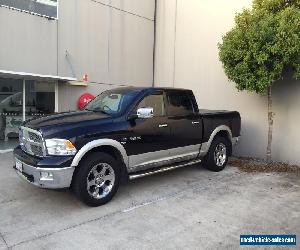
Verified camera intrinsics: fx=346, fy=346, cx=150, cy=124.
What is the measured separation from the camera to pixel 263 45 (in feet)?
25.2

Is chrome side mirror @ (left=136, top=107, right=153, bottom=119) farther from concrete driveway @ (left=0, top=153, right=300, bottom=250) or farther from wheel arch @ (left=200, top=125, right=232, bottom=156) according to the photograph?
wheel arch @ (left=200, top=125, right=232, bottom=156)

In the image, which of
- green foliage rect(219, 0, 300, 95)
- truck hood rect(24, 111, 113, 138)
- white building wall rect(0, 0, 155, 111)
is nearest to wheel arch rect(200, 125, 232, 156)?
green foliage rect(219, 0, 300, 95)

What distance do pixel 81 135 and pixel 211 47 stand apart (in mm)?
6826

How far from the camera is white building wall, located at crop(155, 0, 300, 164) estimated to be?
9.24 metres

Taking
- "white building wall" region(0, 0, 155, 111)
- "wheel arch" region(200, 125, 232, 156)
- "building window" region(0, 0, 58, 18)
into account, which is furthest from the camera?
"white building wall" region(0, 0, 155, 111)

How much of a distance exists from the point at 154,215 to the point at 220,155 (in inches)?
132

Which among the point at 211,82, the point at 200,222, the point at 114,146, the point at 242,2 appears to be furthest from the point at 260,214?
the point at 242,2

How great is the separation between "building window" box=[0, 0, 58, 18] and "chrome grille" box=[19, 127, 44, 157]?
4.62 m

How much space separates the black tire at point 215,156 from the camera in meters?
7.81

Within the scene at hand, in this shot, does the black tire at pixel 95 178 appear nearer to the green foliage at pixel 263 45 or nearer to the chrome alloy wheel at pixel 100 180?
the chrome alloy wheel at pixel 100 180

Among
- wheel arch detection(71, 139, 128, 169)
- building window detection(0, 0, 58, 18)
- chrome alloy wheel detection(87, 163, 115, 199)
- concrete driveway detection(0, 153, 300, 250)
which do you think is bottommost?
concrete driveway detection(0, 153, 300, 250)

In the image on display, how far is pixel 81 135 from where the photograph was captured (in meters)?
5.32

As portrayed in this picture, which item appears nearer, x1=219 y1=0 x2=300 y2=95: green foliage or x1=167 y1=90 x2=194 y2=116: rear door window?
x1=167 y1=90 x2=194 y2=116: rear door window

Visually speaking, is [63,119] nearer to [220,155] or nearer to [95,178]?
[95,178]
